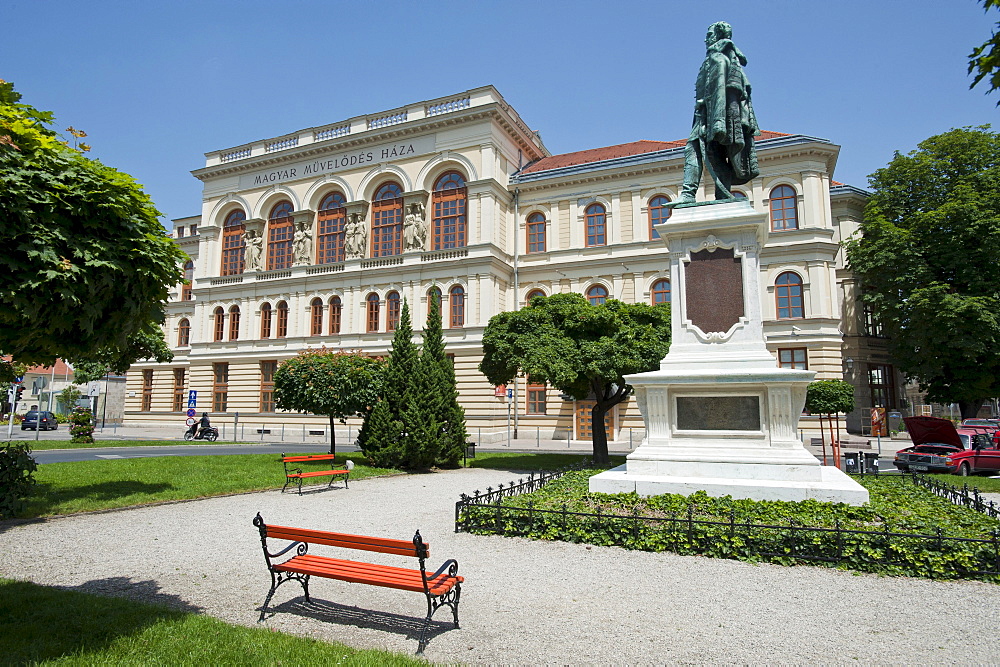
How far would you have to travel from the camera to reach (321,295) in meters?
39.0

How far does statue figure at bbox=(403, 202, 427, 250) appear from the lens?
1443 inches

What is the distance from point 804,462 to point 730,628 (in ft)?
16.0

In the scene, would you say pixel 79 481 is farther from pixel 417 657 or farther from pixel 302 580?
pixel 417 657

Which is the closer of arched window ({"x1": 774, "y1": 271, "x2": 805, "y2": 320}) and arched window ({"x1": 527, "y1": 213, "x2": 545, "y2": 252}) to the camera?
arched window ({"x1": 774, "y1": 271, "x2": 805, "y2": 320})

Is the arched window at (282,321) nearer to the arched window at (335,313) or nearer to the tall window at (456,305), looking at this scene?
the arched window at (335,313)

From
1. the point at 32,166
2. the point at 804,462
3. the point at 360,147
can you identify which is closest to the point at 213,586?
the point at 32,166

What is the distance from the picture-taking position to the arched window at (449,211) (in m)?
36.2

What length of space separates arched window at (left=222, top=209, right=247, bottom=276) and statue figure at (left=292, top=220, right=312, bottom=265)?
5746 millimetres

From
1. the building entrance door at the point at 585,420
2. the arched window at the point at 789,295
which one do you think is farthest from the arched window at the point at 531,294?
the arched window at the point at 789,295

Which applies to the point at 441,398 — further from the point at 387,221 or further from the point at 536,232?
the point at 387,221

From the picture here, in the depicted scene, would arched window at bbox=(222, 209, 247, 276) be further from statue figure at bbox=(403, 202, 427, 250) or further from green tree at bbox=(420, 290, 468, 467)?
green tree at bbox=(420, 290, 468, 467)

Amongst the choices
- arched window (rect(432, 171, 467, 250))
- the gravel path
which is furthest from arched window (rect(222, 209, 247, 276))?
the gravel path

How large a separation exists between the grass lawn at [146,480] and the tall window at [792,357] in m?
22.1

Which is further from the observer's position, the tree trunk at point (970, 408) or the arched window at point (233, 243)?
the arched window at point (233, 243)
